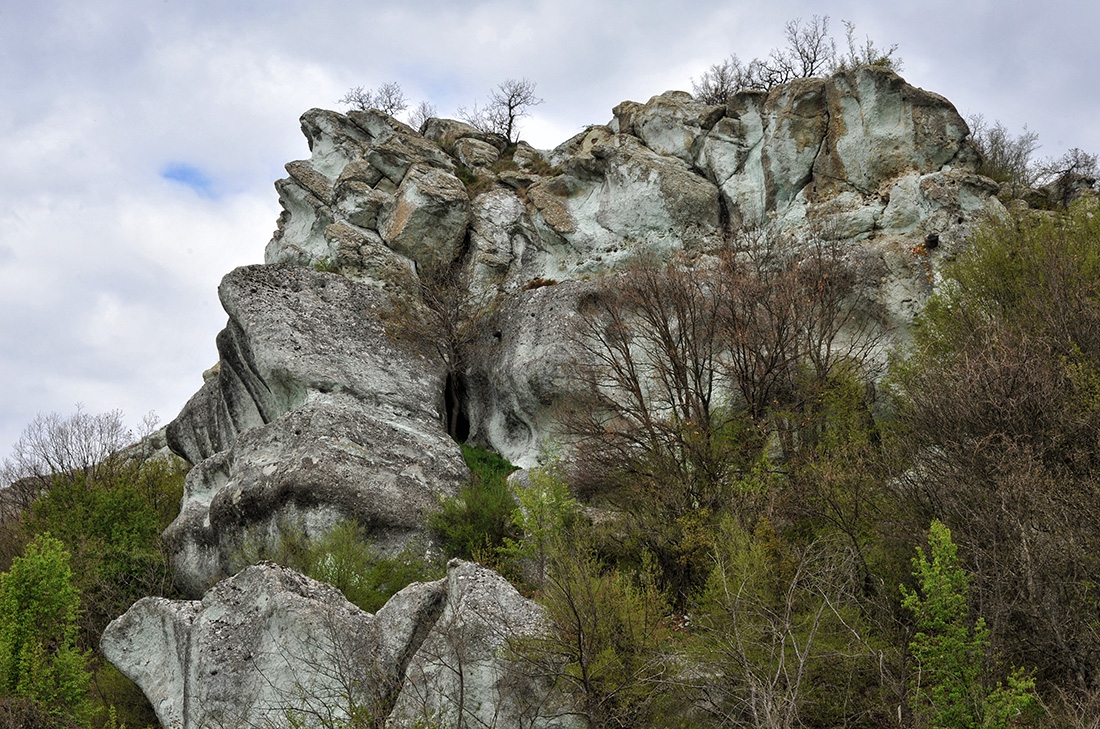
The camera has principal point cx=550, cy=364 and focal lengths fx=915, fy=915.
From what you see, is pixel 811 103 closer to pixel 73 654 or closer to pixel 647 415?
pixel 647 415

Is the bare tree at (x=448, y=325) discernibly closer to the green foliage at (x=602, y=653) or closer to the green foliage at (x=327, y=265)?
the green foliage at (x=327, y=265)

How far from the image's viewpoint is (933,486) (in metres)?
13.2

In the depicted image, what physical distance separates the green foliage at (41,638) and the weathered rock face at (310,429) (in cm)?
480

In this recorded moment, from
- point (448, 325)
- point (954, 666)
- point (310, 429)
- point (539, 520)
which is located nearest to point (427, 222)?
point (448, 325)

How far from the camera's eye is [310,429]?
883 inches

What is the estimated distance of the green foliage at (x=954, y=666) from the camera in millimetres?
9500

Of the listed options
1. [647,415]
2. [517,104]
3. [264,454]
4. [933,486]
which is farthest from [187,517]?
[517,104]

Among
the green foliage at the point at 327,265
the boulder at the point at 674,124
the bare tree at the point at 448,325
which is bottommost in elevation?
the bare tree at the point at 448,325

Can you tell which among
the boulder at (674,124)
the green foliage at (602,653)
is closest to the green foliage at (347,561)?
the green foliage at (602,653)

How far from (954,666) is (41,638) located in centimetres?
1501

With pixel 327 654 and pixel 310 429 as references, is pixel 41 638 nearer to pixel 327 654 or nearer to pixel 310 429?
pixel 327 654

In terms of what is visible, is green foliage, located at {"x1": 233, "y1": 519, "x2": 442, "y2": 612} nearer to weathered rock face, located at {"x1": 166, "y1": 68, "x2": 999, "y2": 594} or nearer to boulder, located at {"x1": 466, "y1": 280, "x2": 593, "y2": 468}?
weathered rock face, located at {"x1": 166, "y1": 68, "x2": 999, "y2": 594}

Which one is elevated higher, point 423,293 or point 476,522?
point 423,293

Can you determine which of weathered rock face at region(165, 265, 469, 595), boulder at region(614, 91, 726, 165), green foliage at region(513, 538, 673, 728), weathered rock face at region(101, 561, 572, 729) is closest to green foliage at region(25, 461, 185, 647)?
weathered rock face at region(165, 265, 469, 595)
